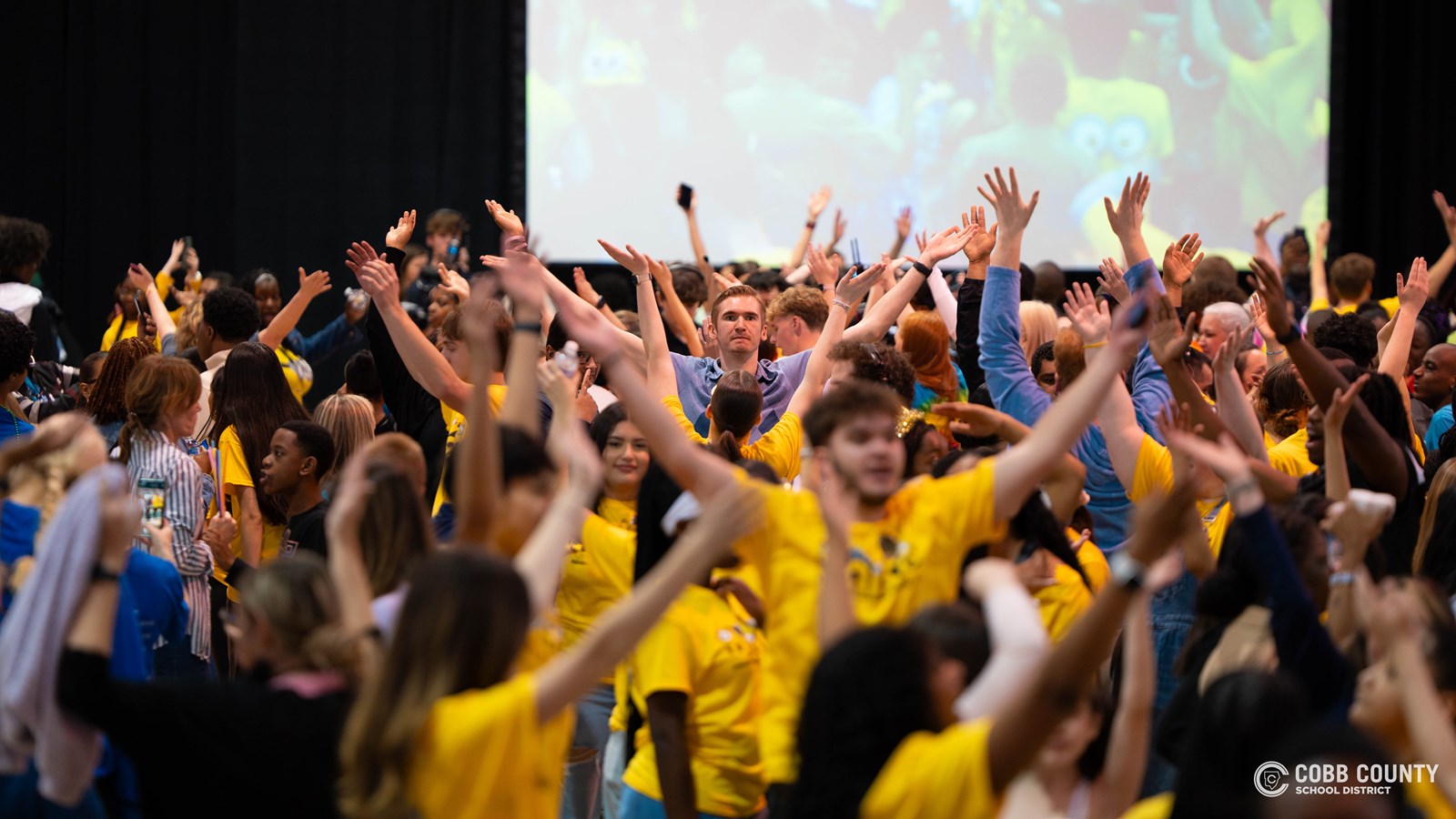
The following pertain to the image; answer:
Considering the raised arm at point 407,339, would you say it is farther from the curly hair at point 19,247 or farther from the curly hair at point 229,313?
the curly hair at point 19,247

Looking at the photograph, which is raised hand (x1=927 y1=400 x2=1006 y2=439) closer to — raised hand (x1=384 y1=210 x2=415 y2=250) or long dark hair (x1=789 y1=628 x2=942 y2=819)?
long dark hair (x1=789 y1=628 x2=942 y2=819)

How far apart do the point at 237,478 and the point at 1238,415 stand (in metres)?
2.55

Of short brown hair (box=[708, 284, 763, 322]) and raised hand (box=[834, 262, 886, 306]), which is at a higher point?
raised hand (box=[834, 262, 886, 306])

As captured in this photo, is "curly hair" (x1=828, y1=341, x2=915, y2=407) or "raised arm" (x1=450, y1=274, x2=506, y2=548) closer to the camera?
"raised arm" (x1=450, y1=274, x2=506, y2=548)

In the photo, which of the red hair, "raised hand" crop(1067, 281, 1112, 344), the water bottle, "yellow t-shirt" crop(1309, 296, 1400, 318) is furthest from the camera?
"yellow t-shirt" crop(1309, 296, 1400, 318)

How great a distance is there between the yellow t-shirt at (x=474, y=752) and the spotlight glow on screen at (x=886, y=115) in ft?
25.1

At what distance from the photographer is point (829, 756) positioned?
196cm

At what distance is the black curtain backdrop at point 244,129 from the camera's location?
941cm

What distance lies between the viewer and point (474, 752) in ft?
6.39

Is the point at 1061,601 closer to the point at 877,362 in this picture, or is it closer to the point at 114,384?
the point at 877,362

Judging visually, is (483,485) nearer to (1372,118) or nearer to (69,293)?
(69,293)

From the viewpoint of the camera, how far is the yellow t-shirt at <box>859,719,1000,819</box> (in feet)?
6.10

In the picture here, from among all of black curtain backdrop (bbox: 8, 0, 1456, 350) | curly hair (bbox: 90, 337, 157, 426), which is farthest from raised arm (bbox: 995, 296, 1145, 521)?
black curtain backdrop (bbox: 8, 0, 1456, 350)

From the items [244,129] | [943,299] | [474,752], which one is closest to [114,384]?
[943,299]
